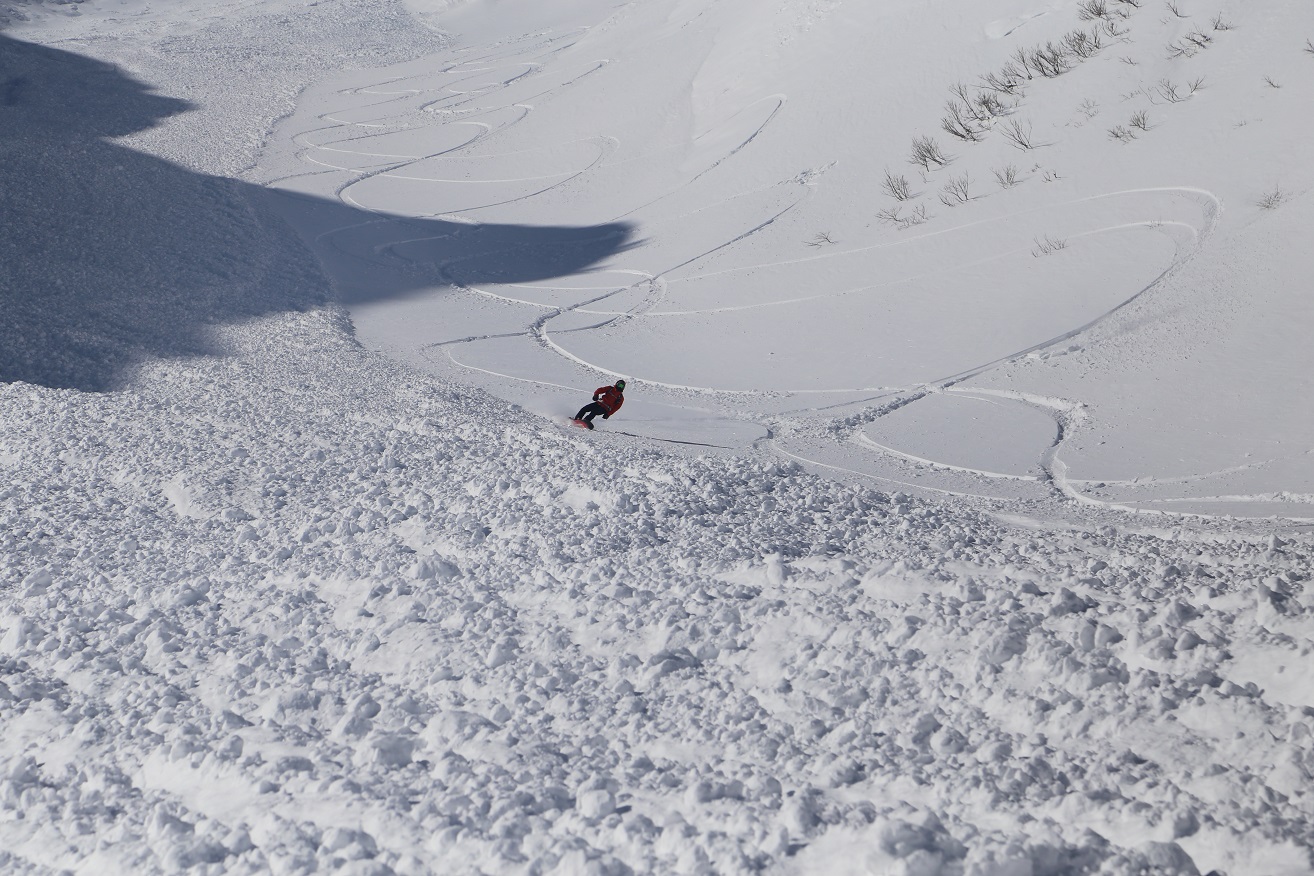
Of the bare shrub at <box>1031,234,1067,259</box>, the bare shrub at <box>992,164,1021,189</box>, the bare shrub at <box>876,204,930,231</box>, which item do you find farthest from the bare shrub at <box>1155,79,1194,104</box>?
the bare shrub at <box>876,204,930,231</box>

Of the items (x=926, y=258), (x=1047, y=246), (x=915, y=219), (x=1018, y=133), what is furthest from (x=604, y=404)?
(x=1018, y=133)

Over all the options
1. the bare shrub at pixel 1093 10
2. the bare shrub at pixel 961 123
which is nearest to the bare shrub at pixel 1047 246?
the bare shrub at pixel 961 123

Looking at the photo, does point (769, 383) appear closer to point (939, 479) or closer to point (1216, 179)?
point (939, 479)

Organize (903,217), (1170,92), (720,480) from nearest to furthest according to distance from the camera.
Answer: (720,480)
(1170,92)
(903,217)

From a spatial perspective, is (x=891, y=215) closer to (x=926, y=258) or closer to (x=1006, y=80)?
(x=926, y=258)

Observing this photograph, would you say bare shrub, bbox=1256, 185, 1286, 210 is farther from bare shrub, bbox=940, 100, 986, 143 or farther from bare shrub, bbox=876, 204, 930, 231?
bare shrub, bbox=940, 100, 986, 143

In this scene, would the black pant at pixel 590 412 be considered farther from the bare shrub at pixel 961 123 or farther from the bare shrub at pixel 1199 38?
the bare shrub at pixel 1199 38
